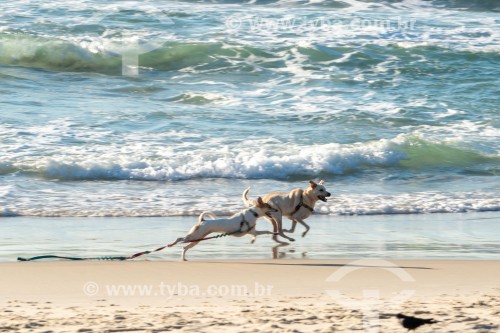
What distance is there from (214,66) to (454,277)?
13420 mm

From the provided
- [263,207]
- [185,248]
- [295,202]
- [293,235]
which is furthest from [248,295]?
[293,235]

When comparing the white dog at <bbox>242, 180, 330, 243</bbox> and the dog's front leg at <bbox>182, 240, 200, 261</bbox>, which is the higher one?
the white dog at <bbox>242, 180, 330, 243</bbox>

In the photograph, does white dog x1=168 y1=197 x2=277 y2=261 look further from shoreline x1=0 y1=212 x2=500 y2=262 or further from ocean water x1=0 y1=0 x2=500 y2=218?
ocean water x1=0 y1=0 x2=500 y2=218

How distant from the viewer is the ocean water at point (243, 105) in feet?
38.9

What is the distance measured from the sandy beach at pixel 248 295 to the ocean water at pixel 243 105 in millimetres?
2924

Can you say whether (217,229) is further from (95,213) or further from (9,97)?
(9,97)

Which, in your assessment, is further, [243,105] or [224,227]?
[243,105]

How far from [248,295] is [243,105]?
411 inches

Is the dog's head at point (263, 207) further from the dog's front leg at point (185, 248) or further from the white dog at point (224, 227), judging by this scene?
the dog's front leg at point (185, 248)

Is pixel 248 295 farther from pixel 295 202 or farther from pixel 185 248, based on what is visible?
pixel 295 202

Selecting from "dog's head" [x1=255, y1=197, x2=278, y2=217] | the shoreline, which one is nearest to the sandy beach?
the shoreline

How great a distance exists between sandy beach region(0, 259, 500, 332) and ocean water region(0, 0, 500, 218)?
2.92 meters

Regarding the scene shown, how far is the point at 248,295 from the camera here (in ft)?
21.9

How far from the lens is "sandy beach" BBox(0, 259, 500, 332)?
5.70 m
